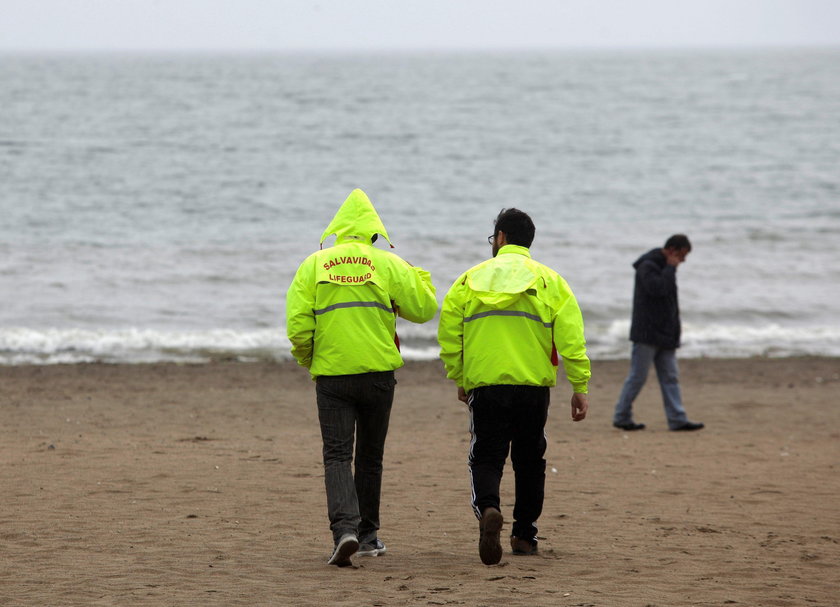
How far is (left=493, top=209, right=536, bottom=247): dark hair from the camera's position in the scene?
527cm

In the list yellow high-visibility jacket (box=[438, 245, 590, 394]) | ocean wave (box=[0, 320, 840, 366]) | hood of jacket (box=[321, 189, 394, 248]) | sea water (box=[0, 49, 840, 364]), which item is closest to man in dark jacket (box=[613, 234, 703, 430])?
yellow high-visibility jacket (box=[438, 245, 590, 394])

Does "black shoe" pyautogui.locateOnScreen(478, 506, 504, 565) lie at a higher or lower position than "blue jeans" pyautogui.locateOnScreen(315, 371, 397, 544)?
lower

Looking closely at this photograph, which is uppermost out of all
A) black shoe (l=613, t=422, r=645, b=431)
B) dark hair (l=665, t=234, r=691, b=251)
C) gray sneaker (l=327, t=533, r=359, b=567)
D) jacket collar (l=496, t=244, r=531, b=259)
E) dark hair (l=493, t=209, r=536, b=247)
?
dark hair (l=493, t=209, r=536, b=247)

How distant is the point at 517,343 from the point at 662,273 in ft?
15.2

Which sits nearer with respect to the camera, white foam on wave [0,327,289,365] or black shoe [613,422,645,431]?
black shoe [613,422,645,431]

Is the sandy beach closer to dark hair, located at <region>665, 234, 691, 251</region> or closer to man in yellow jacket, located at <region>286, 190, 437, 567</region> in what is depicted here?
man in yellow jacket, located at <region>286, 190, 437, 567</region>

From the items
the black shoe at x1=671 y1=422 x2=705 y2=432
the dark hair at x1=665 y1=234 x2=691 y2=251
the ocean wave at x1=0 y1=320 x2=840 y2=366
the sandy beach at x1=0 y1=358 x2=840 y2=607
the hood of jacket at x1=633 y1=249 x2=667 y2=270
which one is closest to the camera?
the sandy beach at x1=0 y1=358 x2=840 y2=607

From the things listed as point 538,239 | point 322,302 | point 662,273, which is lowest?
point 538,239

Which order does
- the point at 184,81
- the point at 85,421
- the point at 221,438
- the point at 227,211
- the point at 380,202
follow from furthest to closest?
the point at 184,81
the point at 380,202
the point at 227,211
the point at 85,421
the point at 221,438

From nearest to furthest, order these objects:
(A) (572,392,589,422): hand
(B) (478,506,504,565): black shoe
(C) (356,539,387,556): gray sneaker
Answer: (B) (478,506,504,565): black shoe, (A) (572,392,589,422): hand, (C) (356,539,387,556): gray sneaker

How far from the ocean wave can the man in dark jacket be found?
493 centimetres

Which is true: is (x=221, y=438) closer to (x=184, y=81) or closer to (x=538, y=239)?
(x=538, y=239)

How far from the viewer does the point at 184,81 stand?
82812 mm

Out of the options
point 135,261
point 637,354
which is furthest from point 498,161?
point 637,354
